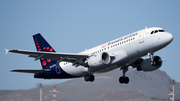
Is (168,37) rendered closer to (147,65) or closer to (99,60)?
(147,65)

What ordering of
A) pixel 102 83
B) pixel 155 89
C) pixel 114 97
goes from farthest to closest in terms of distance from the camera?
pixel 155 89
pixel 114 97
pixel 102 83

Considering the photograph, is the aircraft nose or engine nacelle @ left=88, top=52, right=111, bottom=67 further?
engine nacelle @ left=88, top=52, right=111, bottom=67

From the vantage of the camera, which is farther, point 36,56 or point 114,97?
point 114,97

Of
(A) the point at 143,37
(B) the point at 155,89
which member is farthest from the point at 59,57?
(B) the point at 155,89

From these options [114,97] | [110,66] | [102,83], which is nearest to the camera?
[110,66]

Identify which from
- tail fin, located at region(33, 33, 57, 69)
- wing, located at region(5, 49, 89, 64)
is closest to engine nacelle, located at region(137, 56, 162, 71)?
wing, located at region(5, 49, 89, 64)

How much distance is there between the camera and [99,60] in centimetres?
3375

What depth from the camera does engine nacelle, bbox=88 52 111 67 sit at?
111 feet

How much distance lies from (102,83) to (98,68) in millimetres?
35510

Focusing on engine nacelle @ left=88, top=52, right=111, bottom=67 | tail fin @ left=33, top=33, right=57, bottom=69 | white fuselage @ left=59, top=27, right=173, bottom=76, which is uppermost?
tail fin @ left=33, top=33, right=57, bottom=69

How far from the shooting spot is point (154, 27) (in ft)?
111

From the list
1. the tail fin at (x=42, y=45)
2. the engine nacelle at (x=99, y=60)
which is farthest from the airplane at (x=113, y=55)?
the tail fin at (x=42, y=45)

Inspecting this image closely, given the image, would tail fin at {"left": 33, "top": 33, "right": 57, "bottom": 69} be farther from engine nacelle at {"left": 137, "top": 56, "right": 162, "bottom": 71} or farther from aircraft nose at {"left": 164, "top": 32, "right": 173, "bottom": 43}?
aircraft nose at {"left": 164, "top": 32, "right": 173, "bottom": 43}

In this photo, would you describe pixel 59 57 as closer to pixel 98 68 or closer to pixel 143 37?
pixel 98 68
